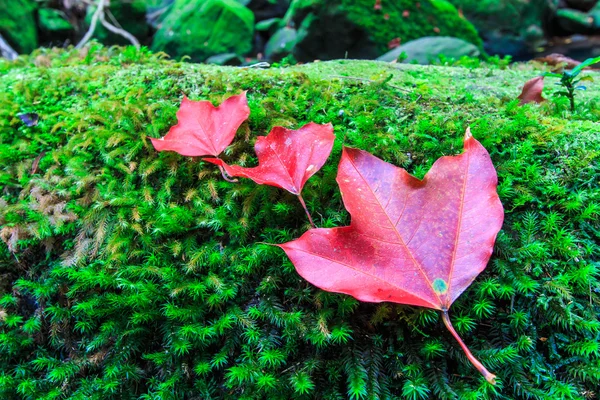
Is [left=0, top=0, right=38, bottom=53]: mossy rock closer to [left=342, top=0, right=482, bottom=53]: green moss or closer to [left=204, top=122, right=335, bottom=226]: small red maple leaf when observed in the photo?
[left=342, top=0, right=482, bottom=53]: green moss

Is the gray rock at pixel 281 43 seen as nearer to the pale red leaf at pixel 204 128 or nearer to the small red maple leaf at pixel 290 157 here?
the pale red leaf at pixel 204 128

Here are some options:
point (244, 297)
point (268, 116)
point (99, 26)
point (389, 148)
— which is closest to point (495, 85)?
point (389, 148)

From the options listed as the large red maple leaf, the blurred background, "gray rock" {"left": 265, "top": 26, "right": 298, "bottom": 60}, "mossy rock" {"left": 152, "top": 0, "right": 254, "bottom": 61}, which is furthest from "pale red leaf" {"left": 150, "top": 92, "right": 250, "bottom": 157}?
"mossy rock" {"left": 152, "top": 0, "right": 254, "bottom": 61}

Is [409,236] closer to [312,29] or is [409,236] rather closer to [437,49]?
[437,49]

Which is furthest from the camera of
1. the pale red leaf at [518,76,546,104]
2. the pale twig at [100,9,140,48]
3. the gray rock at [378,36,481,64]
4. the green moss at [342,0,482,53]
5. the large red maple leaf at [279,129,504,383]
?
the pale twig at [100,9,140,48]

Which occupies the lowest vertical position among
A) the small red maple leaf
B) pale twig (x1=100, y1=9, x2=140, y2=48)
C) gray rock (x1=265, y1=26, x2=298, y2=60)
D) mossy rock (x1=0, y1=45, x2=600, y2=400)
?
gray rock (x1=265, y1=26, x2=298, y2=60)

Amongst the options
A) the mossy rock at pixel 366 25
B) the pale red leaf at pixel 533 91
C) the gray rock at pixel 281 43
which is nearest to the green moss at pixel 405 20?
the mossy rock at pixel 366 25

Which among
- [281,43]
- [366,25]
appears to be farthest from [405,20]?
[281,43]
